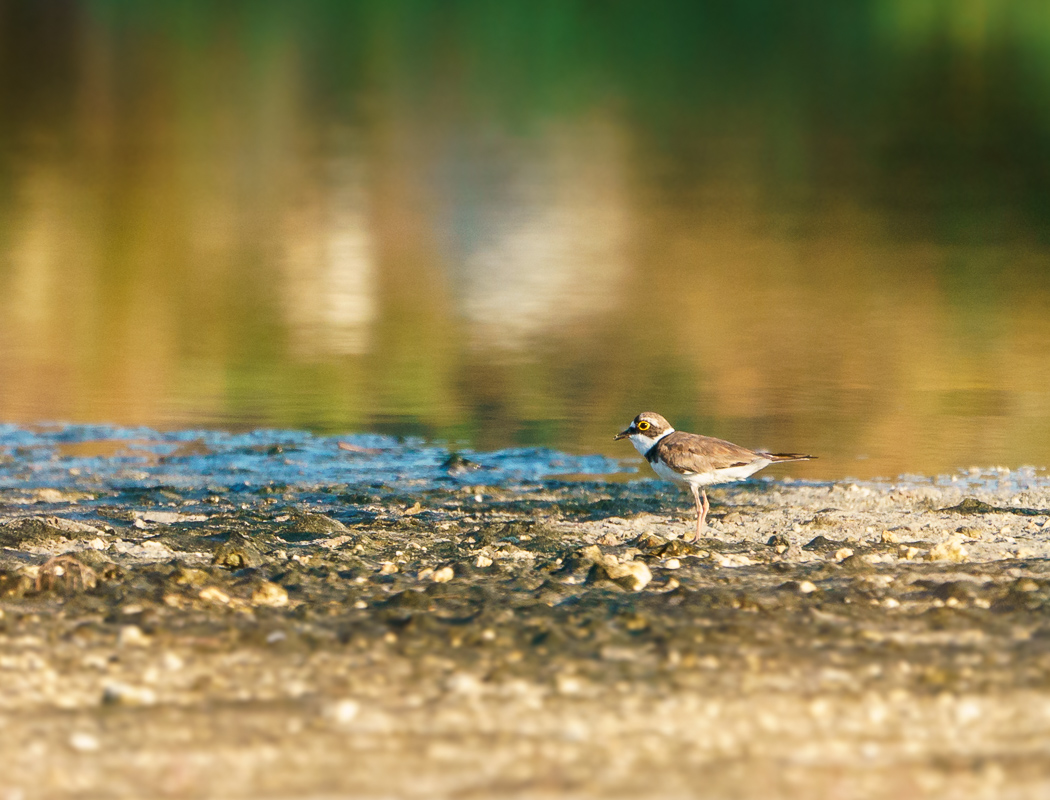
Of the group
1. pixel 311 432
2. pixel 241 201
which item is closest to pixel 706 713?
Result: pixel 311 432

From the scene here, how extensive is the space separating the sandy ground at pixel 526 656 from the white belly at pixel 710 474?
272 mm

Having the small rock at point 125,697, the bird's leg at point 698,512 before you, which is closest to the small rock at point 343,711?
the small rock at point 125,697

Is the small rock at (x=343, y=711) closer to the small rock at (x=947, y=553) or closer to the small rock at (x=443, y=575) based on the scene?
the small rock at (x=443, y=575)

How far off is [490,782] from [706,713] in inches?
37.0

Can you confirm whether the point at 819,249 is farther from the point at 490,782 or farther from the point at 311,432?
the point at 490,782

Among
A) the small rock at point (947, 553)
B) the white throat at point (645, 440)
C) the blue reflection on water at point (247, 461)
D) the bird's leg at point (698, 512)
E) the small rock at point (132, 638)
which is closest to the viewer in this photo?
the small rock at point (132, 638)

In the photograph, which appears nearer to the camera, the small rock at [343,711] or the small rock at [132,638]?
the small rock at [343,711]

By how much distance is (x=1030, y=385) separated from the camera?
43.6 feet

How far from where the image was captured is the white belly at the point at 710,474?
920cm

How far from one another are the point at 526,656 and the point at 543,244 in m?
18.2

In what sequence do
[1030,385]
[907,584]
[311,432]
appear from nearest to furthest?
[907,584], [311,432], [1030,385]

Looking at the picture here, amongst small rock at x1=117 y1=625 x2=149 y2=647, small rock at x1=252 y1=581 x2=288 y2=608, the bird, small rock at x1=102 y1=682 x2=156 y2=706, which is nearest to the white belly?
the bird

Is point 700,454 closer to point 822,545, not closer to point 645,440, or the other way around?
point 645,440

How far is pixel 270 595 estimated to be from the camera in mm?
7180
